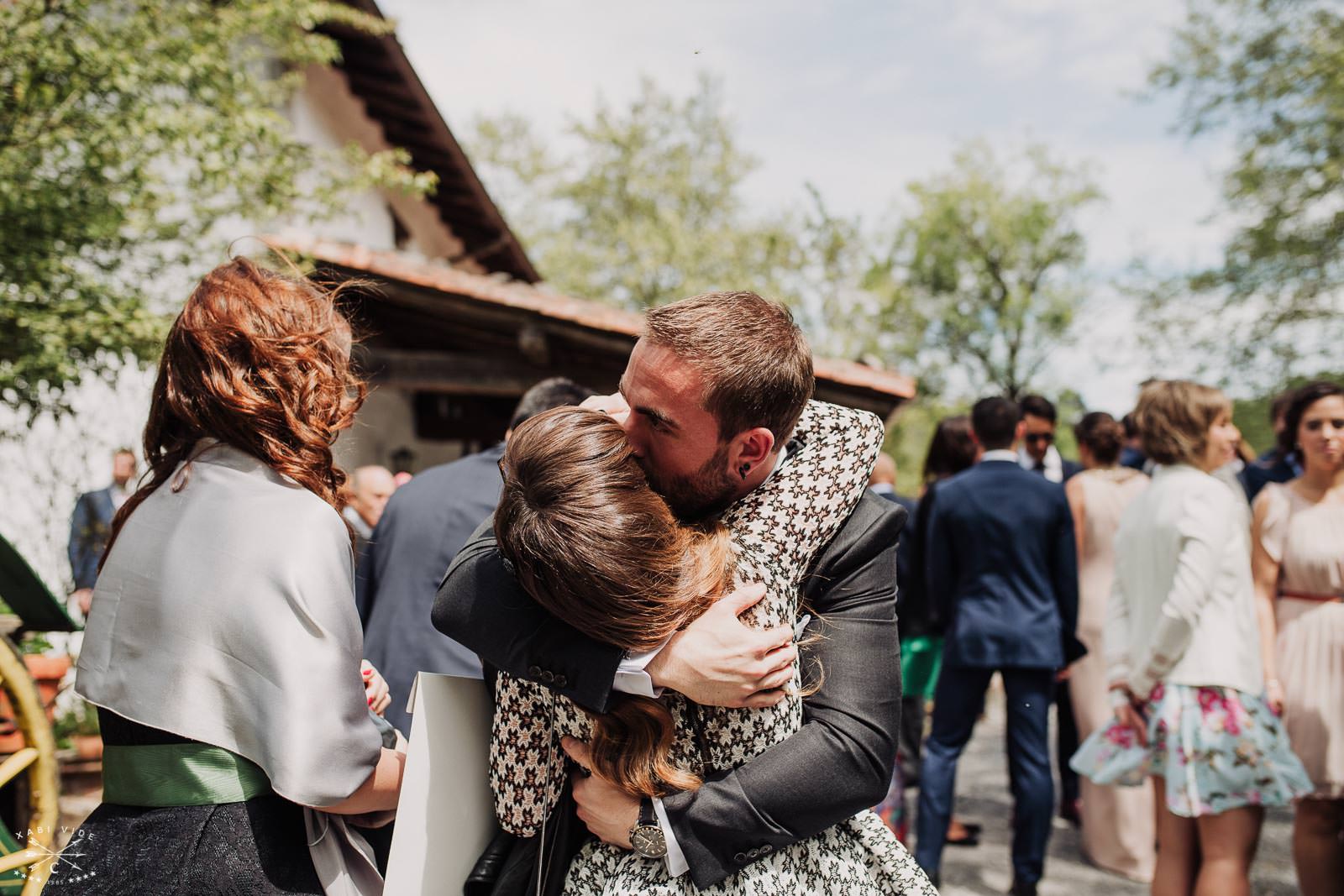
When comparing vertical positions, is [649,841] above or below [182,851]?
above

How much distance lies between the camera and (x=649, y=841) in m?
1.45

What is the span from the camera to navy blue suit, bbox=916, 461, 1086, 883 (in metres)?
4.42

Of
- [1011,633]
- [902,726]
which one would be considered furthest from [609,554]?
[902,726]

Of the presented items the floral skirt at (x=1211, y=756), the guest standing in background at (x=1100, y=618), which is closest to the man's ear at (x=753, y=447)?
the floral skirt at (x=1211, y=756)

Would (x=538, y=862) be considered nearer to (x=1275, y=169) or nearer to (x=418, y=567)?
(x=418, y=567)

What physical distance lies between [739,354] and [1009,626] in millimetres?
3463

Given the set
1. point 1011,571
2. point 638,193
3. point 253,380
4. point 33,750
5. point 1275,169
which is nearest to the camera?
point 253,380

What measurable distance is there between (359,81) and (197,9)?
6763mm

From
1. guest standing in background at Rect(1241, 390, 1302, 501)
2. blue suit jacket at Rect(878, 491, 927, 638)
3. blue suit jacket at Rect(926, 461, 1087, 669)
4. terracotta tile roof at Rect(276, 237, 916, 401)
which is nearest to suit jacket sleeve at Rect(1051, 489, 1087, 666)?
blue suit jacket at Rect(926, 461, 1087, 669)

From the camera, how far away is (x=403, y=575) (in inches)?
127

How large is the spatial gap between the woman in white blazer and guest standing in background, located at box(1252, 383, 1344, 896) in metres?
0.33

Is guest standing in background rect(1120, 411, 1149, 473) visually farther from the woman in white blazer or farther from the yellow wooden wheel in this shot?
the yellow wooden wheel

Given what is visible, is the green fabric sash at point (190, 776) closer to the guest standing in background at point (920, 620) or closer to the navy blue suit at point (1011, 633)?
the navy blue suit at point (1011, 633)

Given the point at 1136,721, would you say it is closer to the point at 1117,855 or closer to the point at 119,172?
the point at 1117,855
